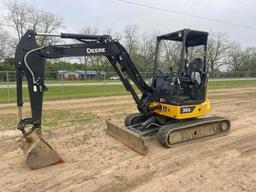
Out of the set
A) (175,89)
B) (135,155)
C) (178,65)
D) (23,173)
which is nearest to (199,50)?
(178,65)

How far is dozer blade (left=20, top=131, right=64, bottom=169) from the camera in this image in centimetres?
495

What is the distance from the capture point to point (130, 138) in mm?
6215

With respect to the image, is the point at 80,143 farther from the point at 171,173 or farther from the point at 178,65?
the point at 178,65

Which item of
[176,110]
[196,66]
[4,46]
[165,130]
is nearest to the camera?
[165,130]

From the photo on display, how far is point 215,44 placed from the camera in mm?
73312

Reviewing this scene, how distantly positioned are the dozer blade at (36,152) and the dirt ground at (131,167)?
15cm

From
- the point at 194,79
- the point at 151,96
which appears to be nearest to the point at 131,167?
the point at 151,96

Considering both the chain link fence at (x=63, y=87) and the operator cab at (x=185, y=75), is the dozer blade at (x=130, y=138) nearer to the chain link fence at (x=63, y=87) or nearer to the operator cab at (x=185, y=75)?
the operator cab at (x=185, y=75)

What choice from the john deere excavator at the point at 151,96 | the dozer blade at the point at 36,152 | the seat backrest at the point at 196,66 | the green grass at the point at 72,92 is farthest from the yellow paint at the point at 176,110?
the green grass at the point at 72,92

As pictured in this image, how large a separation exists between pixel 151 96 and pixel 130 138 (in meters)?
1.34

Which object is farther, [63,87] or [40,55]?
[63,87]

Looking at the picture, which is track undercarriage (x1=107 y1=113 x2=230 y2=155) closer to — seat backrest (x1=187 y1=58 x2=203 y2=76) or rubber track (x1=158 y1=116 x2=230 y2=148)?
rubber track (x1=158 y1=116 x2=230 y2=148)

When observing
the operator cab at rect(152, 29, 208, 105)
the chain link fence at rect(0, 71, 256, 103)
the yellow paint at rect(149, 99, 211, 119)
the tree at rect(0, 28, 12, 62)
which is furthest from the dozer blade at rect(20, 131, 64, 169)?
the tree at rect(0, 28, 12, 62)

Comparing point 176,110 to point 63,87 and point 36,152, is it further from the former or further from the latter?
point 63,87
